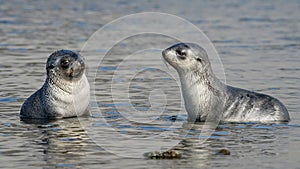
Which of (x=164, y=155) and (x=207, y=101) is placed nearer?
(x=164, y=155)

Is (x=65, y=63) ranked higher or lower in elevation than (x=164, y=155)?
higher

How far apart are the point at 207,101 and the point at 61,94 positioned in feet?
8.05

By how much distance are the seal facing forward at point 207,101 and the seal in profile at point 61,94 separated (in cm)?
160

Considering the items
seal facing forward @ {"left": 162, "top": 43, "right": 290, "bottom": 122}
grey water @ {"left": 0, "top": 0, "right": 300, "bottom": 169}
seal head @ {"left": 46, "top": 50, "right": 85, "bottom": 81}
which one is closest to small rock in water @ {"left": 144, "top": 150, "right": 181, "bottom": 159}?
grey water @ {"left": 0, "top": 0, "right": 300, "bottom": 169}

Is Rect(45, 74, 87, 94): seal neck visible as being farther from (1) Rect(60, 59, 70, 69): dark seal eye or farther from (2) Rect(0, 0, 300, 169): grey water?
(2) Rect(0, 0, 300, 169): grey water

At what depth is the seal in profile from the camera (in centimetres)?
1297

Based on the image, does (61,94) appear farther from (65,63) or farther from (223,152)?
(223,152)

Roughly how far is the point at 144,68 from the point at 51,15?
13796mm

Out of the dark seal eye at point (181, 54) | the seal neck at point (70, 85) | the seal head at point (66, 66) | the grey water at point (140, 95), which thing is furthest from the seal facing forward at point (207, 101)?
the seal neck at point (70, 85)

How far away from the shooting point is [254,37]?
24906mm

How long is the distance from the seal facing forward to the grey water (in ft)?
1.03

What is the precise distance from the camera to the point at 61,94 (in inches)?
516

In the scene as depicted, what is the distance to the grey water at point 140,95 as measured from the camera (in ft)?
33.2

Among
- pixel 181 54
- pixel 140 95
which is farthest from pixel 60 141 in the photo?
pixel 140 95
